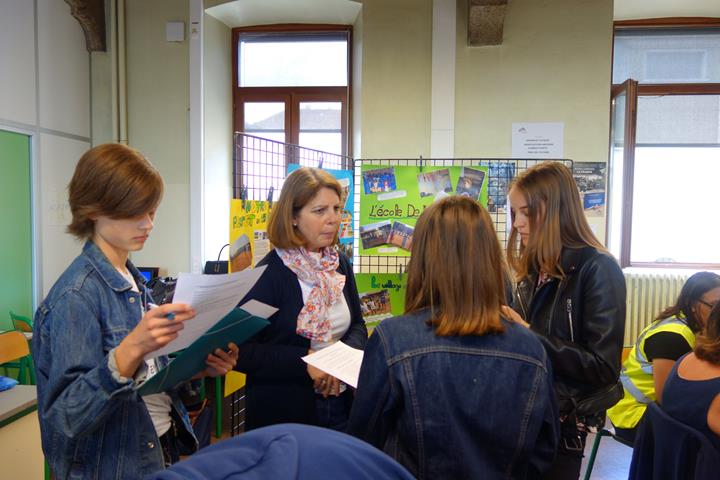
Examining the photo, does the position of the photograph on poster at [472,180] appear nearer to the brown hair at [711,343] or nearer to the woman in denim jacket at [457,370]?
the brown hair at [711,343]

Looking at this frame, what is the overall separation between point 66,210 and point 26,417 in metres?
2.48

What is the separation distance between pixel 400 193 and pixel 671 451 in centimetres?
192

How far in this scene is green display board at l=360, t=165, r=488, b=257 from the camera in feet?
9.80

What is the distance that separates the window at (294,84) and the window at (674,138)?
2.56 meters

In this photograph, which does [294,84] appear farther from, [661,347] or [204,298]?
[204,298]

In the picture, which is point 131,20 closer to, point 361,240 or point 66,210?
point 66,210

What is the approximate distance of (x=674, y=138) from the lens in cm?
461

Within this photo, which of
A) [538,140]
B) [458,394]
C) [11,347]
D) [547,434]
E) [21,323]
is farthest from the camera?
[538,140]

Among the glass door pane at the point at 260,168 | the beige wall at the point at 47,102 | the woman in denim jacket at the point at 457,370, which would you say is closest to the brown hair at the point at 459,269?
the woman in denim jacket at the point at 457,370

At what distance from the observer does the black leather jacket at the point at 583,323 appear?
4.61 feet

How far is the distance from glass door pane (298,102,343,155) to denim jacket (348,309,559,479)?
4.00 m

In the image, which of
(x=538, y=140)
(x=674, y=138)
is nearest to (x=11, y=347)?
(x=538, y=140)

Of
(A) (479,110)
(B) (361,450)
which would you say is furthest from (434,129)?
(B) (361,450)

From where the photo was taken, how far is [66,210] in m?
3.98
